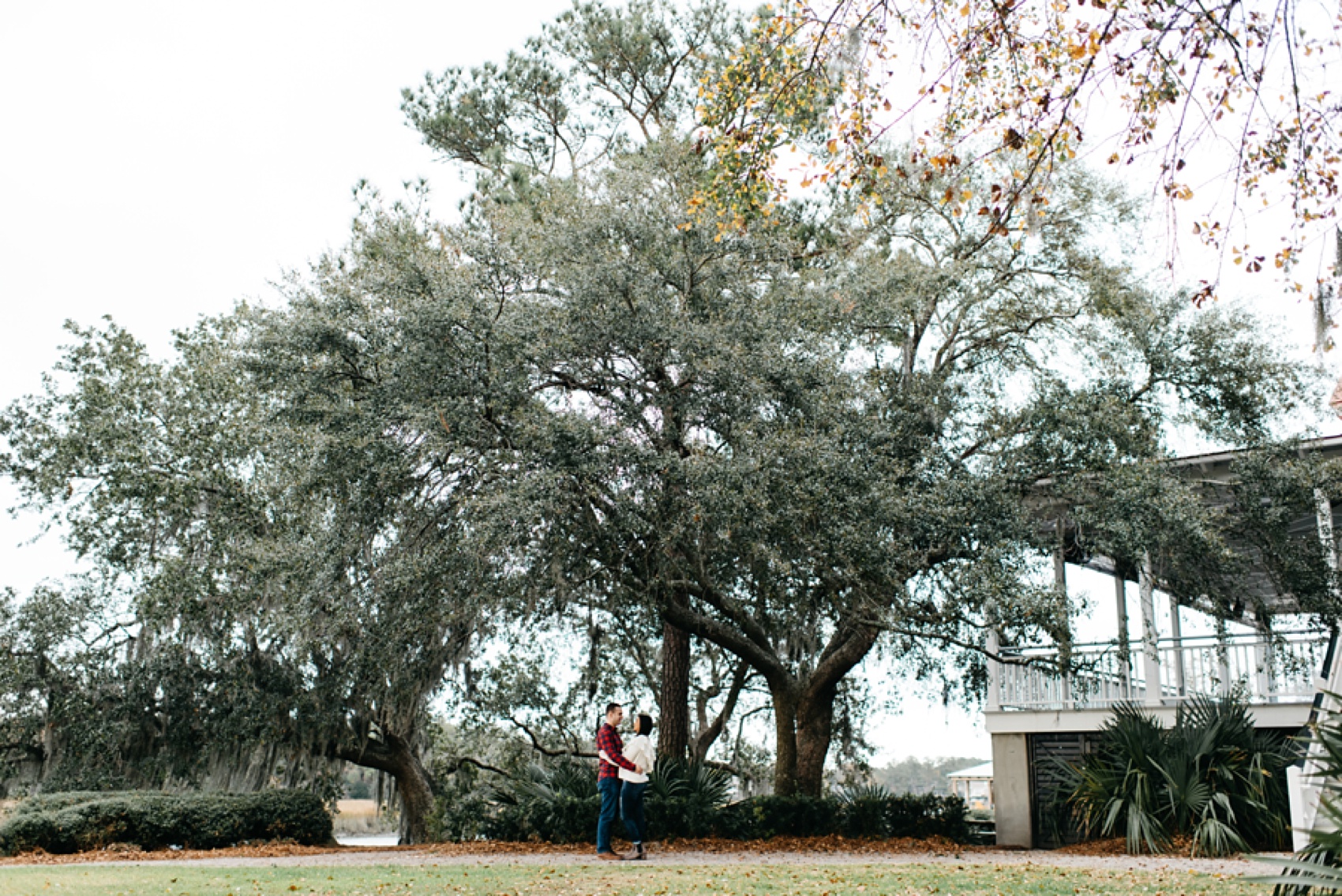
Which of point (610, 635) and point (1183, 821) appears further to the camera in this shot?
point (610, 635)

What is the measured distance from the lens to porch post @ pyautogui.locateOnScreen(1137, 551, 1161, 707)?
13.2m

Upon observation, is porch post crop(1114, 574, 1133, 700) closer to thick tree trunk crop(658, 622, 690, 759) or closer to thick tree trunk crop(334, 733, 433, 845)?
thick tree trunk crop(658, 622, 690, 759)

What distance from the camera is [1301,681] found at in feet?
42.4

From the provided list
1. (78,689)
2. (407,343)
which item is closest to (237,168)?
(407,343)

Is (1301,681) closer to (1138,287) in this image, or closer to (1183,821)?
(1183,821)

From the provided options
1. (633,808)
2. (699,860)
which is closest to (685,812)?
(699,860)

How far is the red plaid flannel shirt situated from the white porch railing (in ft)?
18.5

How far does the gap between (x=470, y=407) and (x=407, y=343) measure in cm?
106

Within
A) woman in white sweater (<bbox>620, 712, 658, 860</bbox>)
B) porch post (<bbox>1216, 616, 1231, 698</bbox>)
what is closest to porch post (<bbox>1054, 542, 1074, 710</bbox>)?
porch post (<bbox>1216, 616, 1231, 698</bbox>)

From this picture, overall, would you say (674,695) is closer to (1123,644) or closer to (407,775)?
(407,775)

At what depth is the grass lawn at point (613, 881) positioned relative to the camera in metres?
7.68

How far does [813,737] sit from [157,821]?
8777mm

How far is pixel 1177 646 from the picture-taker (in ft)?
45.4

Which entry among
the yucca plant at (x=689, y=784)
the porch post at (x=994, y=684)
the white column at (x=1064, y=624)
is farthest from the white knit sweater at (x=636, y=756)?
the porch post at (x=994, y=684)
